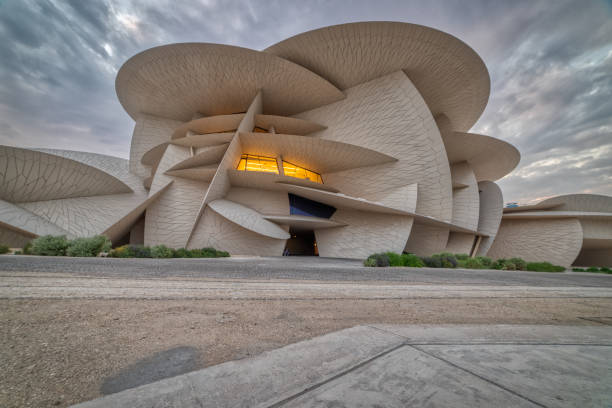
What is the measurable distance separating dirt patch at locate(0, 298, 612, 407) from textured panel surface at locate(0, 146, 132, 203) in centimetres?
1478

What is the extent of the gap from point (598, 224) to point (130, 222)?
123 feet

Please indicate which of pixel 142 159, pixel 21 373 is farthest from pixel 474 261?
pixel 142 159

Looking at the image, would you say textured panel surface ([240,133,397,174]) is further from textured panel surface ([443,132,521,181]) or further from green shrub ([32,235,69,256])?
green shrub ([32,235,69,256])

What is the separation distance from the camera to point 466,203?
18.2 meters

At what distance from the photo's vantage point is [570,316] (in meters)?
2.78

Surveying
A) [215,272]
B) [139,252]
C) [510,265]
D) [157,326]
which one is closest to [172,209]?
[139,252]

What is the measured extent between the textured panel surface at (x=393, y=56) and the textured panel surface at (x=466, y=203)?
7046 mm

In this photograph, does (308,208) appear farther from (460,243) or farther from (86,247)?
(460,243)

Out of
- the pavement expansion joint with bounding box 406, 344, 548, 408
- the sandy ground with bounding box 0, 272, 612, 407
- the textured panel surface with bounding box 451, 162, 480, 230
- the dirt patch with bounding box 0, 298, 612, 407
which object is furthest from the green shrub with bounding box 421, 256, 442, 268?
the pavement expansion joint with bounding box 406, 344, 548, 408

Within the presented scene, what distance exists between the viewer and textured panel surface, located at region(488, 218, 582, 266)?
18.3 meters

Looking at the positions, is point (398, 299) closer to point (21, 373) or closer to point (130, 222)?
point (21, 373)

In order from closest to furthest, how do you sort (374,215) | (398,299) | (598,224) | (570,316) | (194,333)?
(194,333) < (570,316) < (398,299) < (374,215) < (598,224)

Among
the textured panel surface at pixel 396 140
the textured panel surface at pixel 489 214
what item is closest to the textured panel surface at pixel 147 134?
the textured panel surface at pixel 396 140

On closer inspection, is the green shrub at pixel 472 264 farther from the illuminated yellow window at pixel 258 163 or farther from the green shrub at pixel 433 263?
the illuminated yellow window at pixel 258 163
